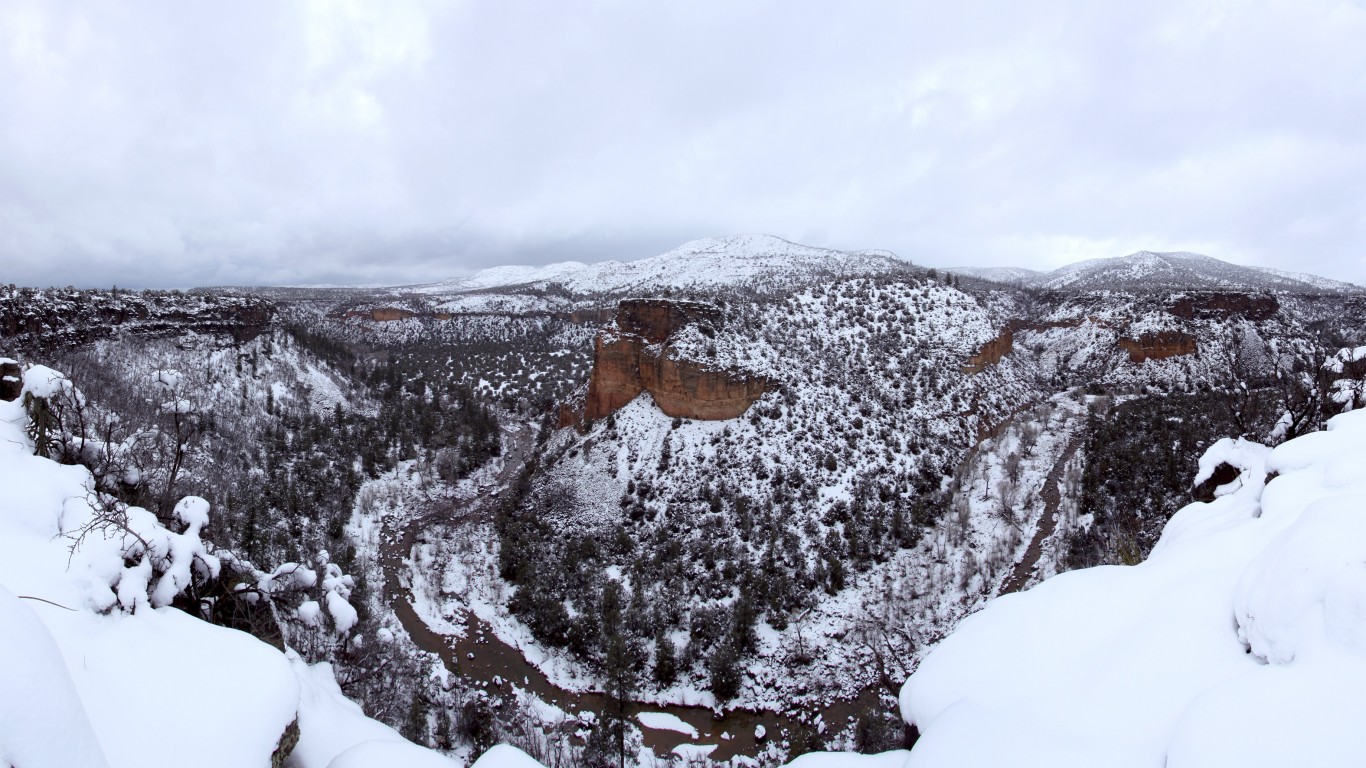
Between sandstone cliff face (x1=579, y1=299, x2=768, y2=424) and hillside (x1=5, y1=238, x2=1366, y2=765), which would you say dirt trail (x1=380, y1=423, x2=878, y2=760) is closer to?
hillside (x1=5, y1=238, x2=1366, y2=765)

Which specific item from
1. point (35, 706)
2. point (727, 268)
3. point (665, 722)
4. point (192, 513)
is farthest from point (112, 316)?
point (727, 268)

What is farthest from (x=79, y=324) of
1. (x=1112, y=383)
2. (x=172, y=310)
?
(x=1112, y=383)

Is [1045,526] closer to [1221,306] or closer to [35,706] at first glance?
[35,706]

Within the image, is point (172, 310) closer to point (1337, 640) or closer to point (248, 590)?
point (248, 590)

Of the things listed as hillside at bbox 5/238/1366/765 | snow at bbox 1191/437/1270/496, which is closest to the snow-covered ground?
hillside at bbox 5/238/1366/765

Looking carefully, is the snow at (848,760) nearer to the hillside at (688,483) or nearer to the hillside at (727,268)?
the hillside at (688,483)

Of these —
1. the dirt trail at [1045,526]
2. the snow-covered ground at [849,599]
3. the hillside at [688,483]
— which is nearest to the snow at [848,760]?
the hillside at [688,483]
